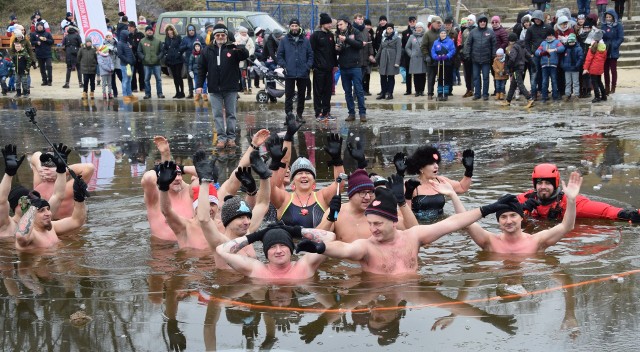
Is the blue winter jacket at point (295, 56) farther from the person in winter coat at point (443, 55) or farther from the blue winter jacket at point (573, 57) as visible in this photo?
the blue winter jacket at point (573, 57)

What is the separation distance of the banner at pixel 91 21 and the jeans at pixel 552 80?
11367mm

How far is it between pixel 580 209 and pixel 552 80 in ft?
29.2

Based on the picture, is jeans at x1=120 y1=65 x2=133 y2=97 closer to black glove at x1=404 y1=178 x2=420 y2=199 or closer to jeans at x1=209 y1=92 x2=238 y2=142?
jeans at x1=209 y1=92 x2=238 y2=142

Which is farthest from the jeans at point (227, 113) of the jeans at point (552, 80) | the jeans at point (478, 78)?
the jeans at point (552, 80)

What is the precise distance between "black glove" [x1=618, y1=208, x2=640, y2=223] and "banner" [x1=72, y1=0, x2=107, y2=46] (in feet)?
55.9

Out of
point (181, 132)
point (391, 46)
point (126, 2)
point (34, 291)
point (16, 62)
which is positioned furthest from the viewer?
point (126, 2)

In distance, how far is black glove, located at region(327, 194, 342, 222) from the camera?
841 cm

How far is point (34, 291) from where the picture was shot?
7.46 m

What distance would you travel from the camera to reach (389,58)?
1986 centimetres

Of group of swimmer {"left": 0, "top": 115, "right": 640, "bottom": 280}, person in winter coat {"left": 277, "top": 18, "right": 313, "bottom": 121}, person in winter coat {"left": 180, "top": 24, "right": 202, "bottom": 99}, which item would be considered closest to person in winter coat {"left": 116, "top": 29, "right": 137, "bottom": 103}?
person in winter coat {"left": 180, "top": 24, "right": 202, "bottom": 99}

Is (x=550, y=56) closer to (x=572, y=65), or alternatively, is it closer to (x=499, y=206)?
(x=572, y=65)

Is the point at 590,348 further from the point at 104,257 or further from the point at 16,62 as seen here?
the point at 16,62

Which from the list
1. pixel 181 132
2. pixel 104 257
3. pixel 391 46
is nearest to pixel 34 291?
pixel 104 257

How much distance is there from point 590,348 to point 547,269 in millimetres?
2079
